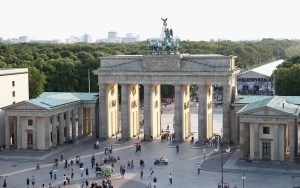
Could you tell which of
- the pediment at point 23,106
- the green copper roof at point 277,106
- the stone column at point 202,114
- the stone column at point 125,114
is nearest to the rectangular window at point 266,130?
the green copper roof at point 277,106

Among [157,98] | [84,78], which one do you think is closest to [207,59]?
[157,98]

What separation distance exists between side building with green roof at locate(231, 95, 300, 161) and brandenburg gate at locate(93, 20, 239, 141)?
11993mm

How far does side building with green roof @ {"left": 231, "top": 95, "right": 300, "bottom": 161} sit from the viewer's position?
70.8 metres

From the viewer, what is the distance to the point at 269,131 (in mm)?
72062

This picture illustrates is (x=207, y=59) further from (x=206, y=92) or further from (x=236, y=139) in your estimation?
(x=236, y=139)

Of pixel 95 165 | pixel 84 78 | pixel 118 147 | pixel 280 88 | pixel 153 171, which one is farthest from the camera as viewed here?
→ pixel 84 78

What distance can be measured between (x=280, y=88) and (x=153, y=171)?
63804mm

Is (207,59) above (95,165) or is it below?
above

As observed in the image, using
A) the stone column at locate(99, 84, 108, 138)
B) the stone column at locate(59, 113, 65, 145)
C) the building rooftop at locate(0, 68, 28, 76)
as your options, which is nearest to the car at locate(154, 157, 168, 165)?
the stone column at locate(59, 113, 65, 145)

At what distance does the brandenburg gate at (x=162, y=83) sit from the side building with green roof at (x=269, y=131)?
11993 millimetres

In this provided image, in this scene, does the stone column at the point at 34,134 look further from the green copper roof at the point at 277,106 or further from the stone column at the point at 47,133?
the green copper roof at the point at 277,106

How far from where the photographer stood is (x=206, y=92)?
3423 inches

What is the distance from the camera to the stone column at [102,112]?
9194 cm

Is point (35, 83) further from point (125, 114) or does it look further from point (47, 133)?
point (47, 133)
